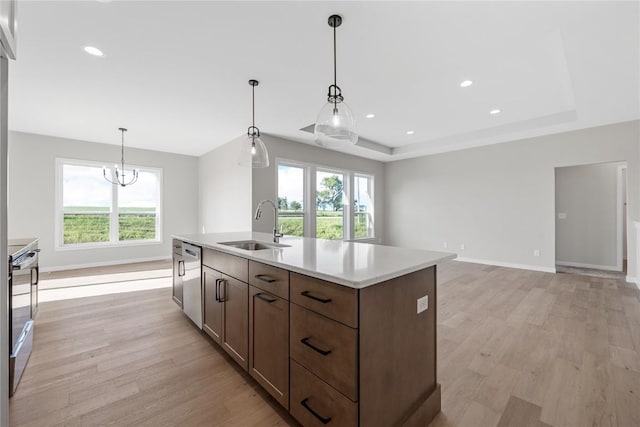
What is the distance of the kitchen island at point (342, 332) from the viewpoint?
3.84 ft

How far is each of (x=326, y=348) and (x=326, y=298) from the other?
23 centimetres

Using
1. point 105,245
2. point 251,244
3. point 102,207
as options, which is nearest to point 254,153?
point 251,244

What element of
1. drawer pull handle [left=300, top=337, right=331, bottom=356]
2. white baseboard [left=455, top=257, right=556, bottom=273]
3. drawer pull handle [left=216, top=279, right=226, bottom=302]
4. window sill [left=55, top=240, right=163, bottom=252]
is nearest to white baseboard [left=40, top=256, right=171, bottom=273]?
window sill [left=55, top=240, right=163, bottom=252]

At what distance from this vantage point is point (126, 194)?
6000 mm

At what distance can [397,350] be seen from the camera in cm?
134

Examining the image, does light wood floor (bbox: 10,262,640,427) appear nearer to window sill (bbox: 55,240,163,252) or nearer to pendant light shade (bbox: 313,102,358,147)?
pendant light shade (bbox: 313,102,358,147)

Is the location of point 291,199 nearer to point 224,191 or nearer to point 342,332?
point 224,191

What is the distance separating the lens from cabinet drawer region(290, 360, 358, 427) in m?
1.18

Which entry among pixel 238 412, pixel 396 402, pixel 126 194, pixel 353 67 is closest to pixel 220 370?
pixel 238 412

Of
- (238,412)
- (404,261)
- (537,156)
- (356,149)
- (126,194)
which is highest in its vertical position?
(356,149)

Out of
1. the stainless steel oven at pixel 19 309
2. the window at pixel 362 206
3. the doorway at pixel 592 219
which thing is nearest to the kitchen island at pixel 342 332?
the stainless steel oven at pixel 19 309

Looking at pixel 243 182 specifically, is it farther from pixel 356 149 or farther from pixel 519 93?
pixel 519 93

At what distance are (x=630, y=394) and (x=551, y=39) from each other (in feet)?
9.11

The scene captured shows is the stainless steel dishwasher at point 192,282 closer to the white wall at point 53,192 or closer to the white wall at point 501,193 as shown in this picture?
the white wall at point 53,192
